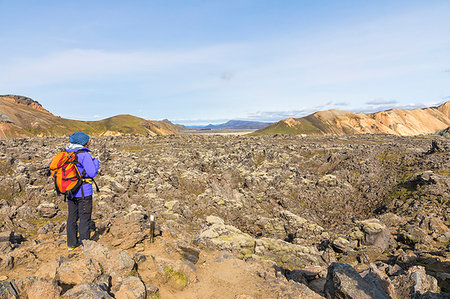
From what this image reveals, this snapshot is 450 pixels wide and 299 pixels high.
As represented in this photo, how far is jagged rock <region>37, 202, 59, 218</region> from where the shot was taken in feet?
69.4

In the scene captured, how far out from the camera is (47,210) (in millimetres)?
21297

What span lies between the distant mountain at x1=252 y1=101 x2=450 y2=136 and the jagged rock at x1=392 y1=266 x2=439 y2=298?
15689 centimetres

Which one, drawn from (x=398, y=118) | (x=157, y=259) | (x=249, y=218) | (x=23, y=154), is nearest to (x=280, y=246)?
(x=249, y=218)

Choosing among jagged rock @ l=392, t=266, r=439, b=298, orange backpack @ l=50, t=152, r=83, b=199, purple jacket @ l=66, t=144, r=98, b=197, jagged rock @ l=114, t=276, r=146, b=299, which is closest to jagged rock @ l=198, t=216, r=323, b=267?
jagged rock @ l=392, t=266, r=439, b=298

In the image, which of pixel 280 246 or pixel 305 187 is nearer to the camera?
pixel 280 246

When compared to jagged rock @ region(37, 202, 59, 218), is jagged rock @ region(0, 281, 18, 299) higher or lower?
higher

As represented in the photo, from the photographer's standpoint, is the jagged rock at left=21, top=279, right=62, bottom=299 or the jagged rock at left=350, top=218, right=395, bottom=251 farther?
the jagged rock at left=350, top=218, right=395, bottom=251

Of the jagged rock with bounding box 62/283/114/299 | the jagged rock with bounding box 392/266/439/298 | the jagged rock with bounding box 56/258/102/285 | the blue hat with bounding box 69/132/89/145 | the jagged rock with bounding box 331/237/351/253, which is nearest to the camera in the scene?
the jagged rock with bounding box 62/283/114/299

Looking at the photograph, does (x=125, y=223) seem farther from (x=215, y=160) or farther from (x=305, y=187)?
(x=305, y=187)

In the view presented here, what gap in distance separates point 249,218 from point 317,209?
12.4m

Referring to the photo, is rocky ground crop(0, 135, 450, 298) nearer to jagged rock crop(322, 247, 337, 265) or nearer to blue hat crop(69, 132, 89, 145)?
jagged rock crop(322, 247, 337, 265)

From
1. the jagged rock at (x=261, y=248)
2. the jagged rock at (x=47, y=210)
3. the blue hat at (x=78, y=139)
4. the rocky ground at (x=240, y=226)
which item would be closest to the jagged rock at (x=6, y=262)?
the rocky ground at (x=240, y=226)

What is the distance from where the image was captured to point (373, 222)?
24703 millimetres

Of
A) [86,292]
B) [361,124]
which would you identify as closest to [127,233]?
[86,292]
